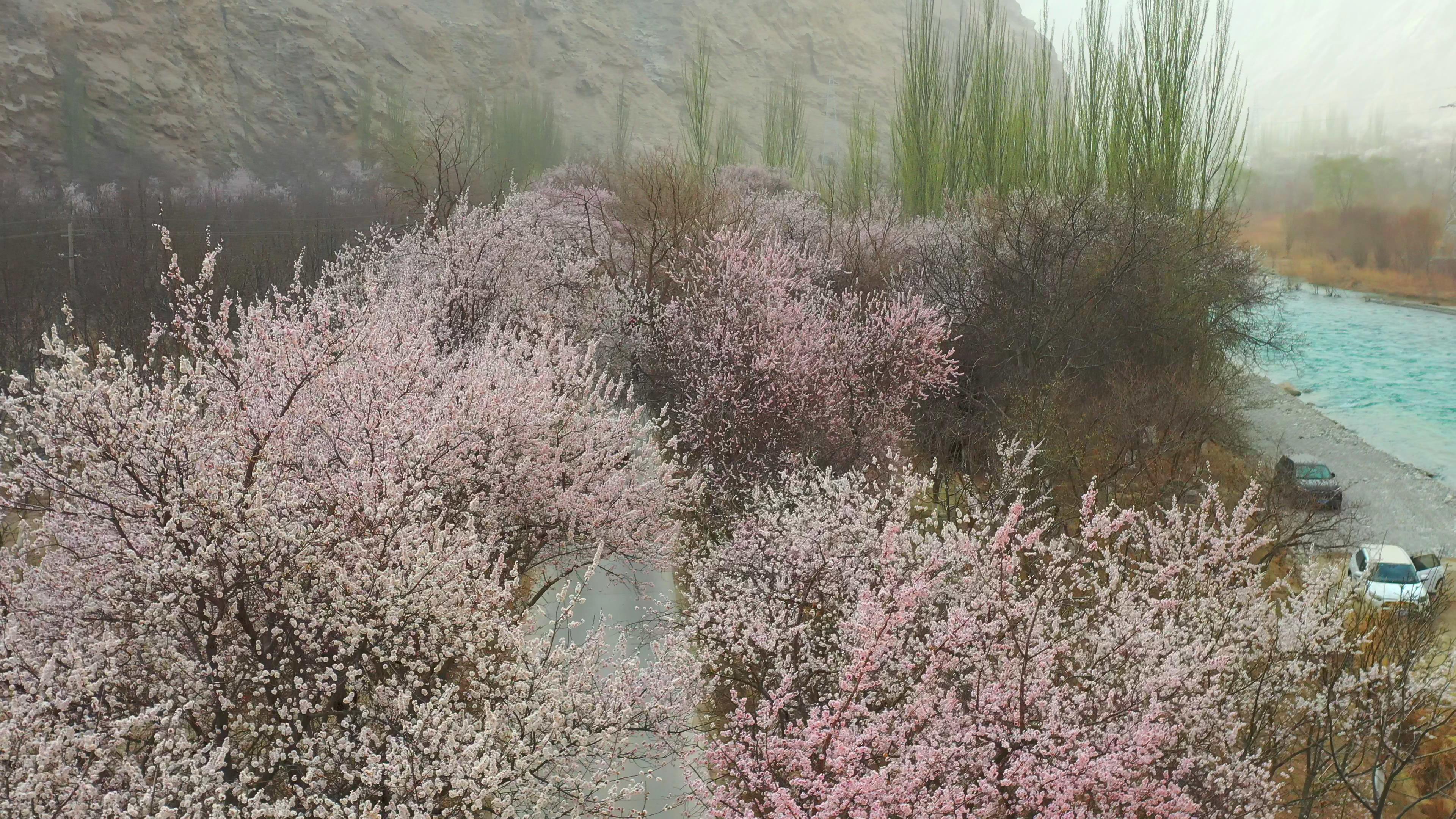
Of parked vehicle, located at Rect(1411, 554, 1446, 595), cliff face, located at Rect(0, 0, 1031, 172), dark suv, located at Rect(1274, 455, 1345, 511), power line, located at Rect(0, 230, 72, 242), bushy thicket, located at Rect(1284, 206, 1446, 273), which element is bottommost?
parked vehicle, located at Rect(1411, 554, 1446, 595)

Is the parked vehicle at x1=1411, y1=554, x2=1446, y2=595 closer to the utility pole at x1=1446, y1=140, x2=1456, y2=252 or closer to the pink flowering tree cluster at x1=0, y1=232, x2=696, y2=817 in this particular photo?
the utility pole at x1=1446, y1=140, x2=1456, y2=252

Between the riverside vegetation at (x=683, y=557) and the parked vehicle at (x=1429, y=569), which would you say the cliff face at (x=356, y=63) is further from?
the parked vehicle at (x=1429, y=569)

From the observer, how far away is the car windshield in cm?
2144

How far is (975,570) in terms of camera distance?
34.8 feet

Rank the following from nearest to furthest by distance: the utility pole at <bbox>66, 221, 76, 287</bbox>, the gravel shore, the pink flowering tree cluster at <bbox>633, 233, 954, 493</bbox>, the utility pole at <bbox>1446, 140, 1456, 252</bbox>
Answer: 1. the pink flowering tree cluster at <bbox>633, 233, 954, 493</bbox>
2. the utility pole at <bbox>66, 221, 76, 287</bbox>
3. the gravel shore
4. the utility pole at <bbox>1446, 140, 1456, 252</bbox>

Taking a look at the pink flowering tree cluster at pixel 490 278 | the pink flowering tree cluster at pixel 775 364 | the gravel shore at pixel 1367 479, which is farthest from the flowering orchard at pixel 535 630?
the gravel shore at pixel 1367 479

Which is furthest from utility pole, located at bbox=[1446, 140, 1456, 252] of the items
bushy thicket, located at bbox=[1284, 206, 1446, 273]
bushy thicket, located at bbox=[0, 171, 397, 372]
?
bushy thicket, located at bbox=[0, 171, 397, 372]

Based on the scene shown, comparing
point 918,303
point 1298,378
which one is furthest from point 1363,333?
point 918,303

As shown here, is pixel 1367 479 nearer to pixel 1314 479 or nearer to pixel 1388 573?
pixel 1314 479

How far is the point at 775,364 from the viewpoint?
1722cm

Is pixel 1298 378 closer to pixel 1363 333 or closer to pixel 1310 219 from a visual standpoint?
pixel 1363 333

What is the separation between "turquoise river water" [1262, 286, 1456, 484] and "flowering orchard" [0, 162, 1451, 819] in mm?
21695

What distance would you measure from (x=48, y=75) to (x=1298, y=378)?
51643mm

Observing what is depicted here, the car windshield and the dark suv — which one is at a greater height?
the dark suv
